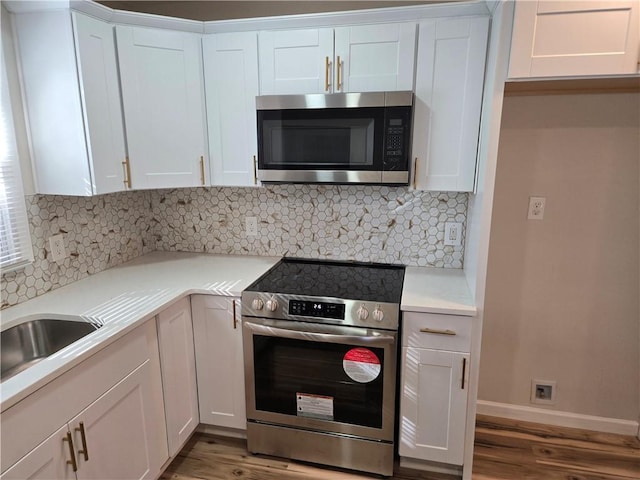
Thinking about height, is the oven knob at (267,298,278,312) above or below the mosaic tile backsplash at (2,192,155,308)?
below

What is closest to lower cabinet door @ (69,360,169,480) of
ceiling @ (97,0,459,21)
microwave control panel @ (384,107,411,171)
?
microwave control panel @ (384,107,411,171)

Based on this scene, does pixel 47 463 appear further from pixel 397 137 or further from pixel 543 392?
pixel 543 392

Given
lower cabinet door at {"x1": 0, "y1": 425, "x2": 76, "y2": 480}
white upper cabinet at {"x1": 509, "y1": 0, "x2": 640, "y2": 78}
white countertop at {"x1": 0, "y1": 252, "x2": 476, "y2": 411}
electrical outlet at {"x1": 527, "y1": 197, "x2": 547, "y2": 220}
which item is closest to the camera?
lower cabinet door at {"x1": 0, "y1": 425, "x2": 76, "y2": 480}

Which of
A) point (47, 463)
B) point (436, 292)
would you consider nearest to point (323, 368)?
point (436, 292)

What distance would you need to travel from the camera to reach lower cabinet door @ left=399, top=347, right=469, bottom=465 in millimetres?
1789

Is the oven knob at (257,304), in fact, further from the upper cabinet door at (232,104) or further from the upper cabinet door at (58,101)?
the upper cabinet door at (58,101)

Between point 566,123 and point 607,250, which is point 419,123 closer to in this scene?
point 566,123

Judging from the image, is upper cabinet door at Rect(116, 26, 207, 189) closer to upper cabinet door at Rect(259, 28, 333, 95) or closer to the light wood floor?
upper cabinet door at Rect(259, 28, 333, 95)

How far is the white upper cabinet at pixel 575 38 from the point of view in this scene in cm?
143

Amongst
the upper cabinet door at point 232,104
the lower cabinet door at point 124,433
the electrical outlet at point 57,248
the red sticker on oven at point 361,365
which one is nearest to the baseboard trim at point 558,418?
the red sticker on oven at point 361,365

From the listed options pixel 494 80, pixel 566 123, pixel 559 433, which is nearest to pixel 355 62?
pixel 494 80

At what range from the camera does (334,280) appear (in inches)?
81.9

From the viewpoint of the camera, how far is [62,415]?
1.28 m

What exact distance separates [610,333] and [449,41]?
1.73 meters
